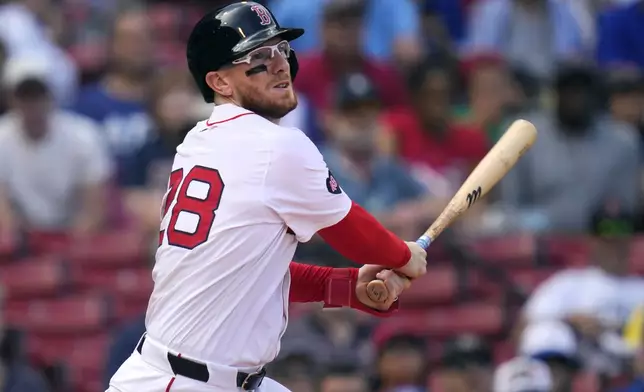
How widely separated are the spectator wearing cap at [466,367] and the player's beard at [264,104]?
3.42 metres

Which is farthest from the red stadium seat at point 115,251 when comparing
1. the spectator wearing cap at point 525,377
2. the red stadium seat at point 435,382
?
the spectator wearing cap at point 525,377

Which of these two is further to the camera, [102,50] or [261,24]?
[102,50]

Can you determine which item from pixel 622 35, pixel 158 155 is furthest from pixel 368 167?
pixel 622 35

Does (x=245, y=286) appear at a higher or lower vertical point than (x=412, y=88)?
higher

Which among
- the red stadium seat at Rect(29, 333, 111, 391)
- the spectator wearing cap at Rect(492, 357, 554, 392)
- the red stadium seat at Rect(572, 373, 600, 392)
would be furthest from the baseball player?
the red stadium seat at Rect(29, 333, 111, 391)

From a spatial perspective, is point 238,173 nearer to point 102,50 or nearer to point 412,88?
point 412,88

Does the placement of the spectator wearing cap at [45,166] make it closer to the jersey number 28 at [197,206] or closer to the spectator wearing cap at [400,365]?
the spectator wearing cap at [400,365]

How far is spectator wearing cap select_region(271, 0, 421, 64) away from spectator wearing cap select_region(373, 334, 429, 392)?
327 centimetres

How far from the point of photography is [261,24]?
4527 mm

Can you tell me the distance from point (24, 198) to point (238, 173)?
16.6 ft

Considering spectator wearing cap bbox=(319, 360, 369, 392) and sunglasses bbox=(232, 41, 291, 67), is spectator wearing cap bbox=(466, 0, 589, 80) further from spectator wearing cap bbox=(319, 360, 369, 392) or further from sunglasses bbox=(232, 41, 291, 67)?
sunglasses bbox=(232, 41, 291, 67)

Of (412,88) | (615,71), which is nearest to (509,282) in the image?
(412,88)

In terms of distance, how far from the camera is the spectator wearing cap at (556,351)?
7.50m

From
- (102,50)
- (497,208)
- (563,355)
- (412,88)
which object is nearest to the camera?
(563,355)
